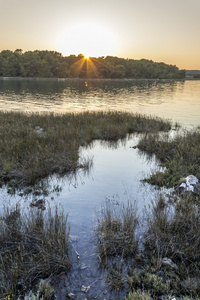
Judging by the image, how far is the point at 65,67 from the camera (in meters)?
146

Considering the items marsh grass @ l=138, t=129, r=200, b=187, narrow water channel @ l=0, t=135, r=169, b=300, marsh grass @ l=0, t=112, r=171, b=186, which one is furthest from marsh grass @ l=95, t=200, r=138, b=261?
marsh grass @ l=0, t=112, r=171, b=186

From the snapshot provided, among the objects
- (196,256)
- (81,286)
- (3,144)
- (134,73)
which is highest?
(134,73)

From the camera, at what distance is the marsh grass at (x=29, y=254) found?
3.49 m

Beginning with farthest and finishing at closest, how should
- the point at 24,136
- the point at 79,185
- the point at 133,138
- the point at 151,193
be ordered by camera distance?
the point at 133,138, the point at 24,136, the point at 79,185, the point at 151,193

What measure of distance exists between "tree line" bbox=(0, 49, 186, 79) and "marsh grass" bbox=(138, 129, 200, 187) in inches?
5090

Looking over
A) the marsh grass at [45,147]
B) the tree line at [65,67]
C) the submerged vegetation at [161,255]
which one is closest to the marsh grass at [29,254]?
the submerged vegetation at [161,255]

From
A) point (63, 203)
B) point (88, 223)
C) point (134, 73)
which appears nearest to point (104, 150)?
point (63, 203)

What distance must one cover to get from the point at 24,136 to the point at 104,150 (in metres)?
4.26

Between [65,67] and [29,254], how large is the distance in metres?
155

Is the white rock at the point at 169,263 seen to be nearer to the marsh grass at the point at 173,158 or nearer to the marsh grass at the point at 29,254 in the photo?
the marsh grass at the point at 29,254

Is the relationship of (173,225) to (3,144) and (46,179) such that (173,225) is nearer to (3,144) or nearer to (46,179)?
(46,179)

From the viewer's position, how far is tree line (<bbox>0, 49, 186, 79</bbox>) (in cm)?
12812

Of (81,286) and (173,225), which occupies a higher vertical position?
(173,225)

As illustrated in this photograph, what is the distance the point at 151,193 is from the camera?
708 cm
